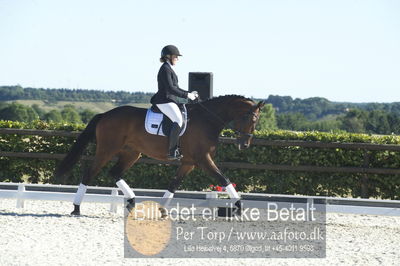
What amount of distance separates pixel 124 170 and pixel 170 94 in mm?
1466

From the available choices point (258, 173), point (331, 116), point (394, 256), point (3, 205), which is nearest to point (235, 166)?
point (258, 173)

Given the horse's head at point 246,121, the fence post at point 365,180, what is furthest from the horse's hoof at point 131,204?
the fence post at point 365,180

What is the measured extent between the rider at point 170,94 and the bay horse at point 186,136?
0.61 feet

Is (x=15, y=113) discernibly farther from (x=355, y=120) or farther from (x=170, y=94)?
(x=170, y=94)

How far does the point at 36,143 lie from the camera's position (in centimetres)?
1368

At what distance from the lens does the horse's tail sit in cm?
960

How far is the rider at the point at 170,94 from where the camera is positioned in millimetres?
8781

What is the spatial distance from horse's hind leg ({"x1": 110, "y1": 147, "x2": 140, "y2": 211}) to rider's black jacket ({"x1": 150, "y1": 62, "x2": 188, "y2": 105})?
1.02 m

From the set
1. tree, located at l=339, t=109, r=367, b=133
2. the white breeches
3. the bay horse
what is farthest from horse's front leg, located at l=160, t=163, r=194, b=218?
tree, located at l=339, t=109, r=367, b=133

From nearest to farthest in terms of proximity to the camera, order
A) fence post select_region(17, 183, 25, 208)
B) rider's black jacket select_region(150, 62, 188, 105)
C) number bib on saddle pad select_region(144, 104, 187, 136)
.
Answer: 1. rider's black jacket select_region(150, 62, 188, 105)
2. number bib on saddle pad select_region(144, 104, 187, 136)
3. fence post select_region(17, 183, 25, 208)

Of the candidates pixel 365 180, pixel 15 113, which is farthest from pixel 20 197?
pixel 15 113

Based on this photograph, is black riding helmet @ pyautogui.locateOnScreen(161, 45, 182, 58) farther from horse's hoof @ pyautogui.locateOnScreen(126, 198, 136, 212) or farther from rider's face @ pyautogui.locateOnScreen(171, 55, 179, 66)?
horse's hoof @ pyautogui.locateOnScreen(126, 198, 136, 212)

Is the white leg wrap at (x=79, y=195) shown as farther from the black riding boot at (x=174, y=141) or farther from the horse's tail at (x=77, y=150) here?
the black riding boot at (x=174, y=141)

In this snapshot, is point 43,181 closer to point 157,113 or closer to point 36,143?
point 36,143
